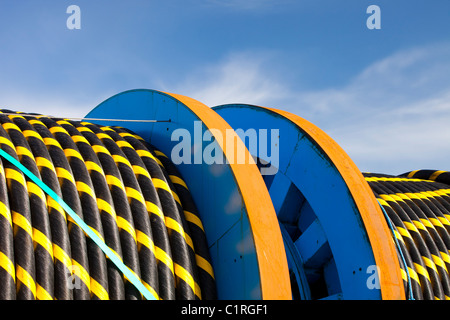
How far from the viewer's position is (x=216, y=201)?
3336 mm

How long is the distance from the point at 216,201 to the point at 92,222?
77cm

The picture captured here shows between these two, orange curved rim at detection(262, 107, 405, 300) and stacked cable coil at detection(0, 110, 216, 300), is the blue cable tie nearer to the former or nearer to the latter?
stacked cable coil at detection(0, 110, 216, 300)

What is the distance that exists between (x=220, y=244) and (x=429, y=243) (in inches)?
103

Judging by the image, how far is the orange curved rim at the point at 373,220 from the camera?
3779mm

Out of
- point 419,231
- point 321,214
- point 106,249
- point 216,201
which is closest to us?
point 106,249

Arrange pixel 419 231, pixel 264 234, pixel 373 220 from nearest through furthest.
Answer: pixel 264 234, pixel 373 220, pixel 419 231

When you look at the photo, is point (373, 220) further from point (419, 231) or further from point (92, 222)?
point (92, 222)

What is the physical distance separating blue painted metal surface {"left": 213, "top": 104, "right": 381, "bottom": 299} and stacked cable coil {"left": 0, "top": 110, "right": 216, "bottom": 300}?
1157mm
